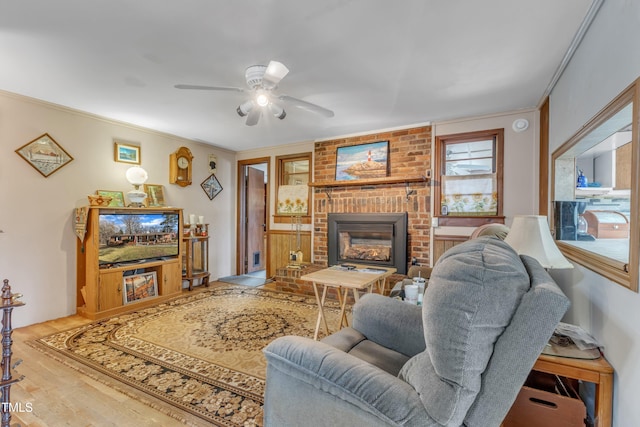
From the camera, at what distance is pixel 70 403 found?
177cm

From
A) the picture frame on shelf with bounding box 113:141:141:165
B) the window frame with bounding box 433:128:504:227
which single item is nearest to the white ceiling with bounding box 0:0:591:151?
the window frame with bounding box 433:128:504:227

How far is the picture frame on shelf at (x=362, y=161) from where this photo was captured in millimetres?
4090

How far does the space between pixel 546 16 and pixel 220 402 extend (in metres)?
3.11

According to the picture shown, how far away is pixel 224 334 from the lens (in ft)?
9.12

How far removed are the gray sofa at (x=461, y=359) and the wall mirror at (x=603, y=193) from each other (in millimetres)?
642

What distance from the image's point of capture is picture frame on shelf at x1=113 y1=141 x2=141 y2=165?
12.2ft

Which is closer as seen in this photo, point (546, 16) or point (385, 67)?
point (546, 16)

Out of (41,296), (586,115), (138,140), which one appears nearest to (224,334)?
(41,296)

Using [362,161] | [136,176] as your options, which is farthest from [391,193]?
[136,176]

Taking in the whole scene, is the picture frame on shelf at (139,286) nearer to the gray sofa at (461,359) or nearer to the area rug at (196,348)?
the area rug at (196,348)

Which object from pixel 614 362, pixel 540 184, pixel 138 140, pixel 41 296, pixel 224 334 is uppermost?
pixel 138 140

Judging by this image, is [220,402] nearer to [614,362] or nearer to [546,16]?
[614,362]

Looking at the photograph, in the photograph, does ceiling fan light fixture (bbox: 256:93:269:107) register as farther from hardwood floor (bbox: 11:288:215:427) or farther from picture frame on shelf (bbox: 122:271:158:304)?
picture frame on shelf (bbox: 122:271:158:304)

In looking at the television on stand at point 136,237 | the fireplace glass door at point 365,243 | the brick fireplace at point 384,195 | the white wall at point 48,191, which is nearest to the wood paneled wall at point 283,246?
the brick fireplace at point 384,195
